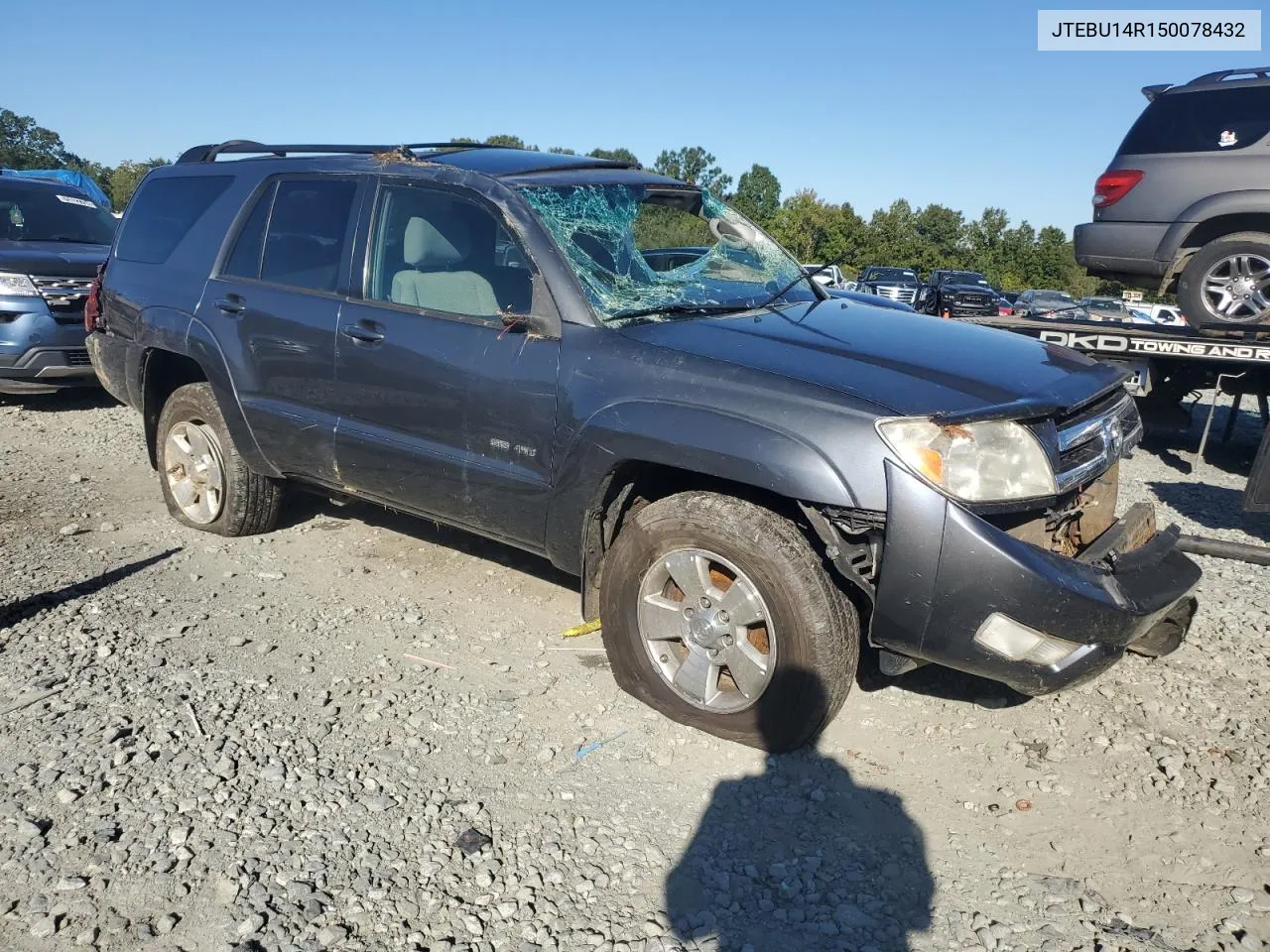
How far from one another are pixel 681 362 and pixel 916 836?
5.31 ft

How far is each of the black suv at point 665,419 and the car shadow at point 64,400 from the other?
4.42 metres

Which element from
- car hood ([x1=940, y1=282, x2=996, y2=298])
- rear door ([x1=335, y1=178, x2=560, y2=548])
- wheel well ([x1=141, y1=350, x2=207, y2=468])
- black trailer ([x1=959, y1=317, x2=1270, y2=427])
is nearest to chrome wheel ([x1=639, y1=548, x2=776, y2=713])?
rear door ([x1=335, y1=178, x2=560, y2=548])

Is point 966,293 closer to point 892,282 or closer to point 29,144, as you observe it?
point 892,282

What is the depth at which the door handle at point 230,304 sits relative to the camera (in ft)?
15.0

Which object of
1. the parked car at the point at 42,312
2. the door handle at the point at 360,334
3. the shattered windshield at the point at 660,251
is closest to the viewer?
the shattered windshield at the point at 660,251

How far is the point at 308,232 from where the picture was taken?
Answer: 14.6ft

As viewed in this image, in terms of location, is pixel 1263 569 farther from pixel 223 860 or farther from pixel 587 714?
pixel 223 860

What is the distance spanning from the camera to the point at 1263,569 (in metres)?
5.18

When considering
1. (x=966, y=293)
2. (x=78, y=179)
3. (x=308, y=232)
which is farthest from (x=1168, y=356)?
(x=966, y=293)

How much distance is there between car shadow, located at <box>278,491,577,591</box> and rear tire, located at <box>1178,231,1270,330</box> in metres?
5.41

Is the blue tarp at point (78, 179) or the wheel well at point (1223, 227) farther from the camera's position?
the blue tarp at point (78, 179)

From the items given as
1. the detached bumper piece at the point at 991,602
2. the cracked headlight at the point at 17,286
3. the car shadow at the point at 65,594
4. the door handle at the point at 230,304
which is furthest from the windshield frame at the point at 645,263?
the cracked headlight at the point at 17,286

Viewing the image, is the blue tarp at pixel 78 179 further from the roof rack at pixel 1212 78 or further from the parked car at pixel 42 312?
the roof rack at pixel 1212 78

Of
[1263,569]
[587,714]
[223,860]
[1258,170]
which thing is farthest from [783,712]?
[1258,170]
